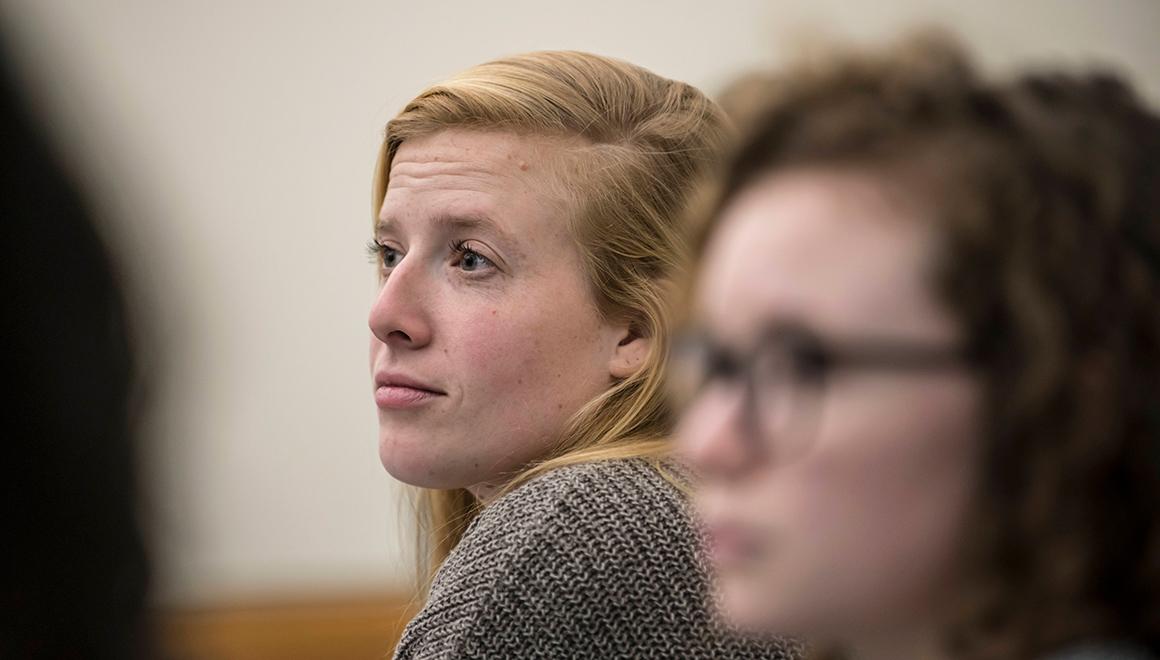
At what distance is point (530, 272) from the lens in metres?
1.31

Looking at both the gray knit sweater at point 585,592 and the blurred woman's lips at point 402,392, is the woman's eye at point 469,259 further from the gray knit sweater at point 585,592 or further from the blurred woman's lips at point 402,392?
the gray knit sweater at point 585,592

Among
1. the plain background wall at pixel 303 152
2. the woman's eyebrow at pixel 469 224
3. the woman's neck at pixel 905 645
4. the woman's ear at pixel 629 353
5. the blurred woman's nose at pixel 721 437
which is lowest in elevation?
the woman's neck at pixel 905 645

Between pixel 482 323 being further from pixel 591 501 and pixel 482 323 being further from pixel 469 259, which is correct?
pixel 591 501

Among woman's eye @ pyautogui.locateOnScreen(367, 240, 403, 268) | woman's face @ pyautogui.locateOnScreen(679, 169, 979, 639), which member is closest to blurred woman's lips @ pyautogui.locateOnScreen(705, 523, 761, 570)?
woman's face @ pyautogui.locateOnScreen(679, 169, 979, 639)

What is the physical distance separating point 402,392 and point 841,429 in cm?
74

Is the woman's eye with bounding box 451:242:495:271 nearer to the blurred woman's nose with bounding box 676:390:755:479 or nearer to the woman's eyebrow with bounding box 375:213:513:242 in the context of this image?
the woman's eyebrow with bounding box 375:213:513:242

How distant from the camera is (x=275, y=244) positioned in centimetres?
323

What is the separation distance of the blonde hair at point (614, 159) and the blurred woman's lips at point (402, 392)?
0.39 feet

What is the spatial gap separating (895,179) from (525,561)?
55 cm

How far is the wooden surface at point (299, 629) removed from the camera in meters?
3.04

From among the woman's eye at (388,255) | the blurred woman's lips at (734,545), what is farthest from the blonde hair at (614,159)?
the blurred woman's lips at (734,545)

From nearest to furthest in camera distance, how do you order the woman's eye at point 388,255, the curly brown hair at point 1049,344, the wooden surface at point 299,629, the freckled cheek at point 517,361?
the curly brown hair at point 1049,344
the freckled cheek at point 517,361
the woman's eye at point 388,255
the wooden surface at point 299,629

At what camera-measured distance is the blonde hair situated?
4.29 ft

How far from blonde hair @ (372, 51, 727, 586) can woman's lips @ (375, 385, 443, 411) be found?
0.12 meters
